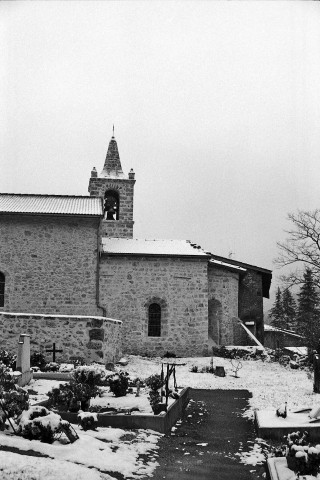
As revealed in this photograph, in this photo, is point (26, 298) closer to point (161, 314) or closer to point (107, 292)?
point (107, 292)

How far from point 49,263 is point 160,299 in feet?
18.4

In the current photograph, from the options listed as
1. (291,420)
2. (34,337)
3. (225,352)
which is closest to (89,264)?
(34,337)

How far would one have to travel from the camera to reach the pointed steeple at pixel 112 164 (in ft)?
105

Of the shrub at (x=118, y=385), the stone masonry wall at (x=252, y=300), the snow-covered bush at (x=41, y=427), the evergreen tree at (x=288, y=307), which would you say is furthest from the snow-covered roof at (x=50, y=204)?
the evergreen tree at (x=288, y=307)

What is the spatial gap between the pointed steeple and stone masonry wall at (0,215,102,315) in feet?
25.0

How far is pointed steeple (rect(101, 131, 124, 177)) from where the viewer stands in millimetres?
31906

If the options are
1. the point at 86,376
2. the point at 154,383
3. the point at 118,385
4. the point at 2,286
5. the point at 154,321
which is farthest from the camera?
the point at 154,321

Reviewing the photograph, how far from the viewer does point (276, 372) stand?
19.4 meters

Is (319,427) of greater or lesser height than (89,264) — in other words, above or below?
below

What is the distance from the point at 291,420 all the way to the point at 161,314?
1552 centimetres

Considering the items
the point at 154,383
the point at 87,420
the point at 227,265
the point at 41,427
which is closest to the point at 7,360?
the point at 154,383

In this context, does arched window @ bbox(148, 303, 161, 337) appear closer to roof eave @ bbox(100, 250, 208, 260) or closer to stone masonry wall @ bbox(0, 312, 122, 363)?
roof eave @ bbox(100, 250, 208, 260)

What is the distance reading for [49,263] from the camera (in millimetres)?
24547

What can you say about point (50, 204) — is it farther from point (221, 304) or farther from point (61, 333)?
point (221, 304)
